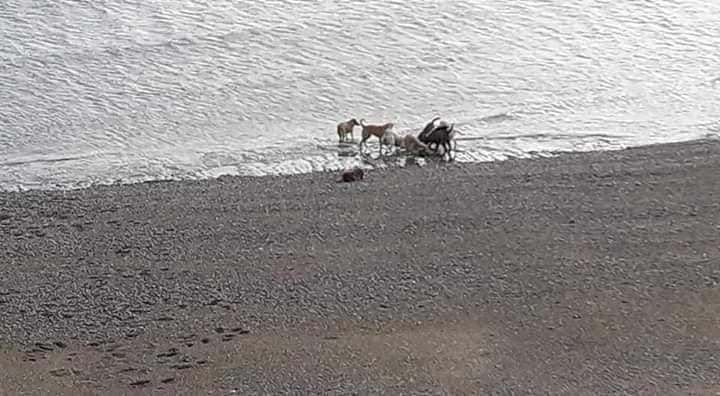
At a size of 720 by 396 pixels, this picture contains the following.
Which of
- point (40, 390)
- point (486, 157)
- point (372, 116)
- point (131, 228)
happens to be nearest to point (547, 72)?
point (372, 116)

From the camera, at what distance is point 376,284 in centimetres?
624

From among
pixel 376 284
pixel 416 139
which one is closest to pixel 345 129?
pixel 416 139

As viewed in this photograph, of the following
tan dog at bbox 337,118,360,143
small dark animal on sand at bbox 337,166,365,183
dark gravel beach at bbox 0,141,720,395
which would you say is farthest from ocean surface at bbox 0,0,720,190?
dark gravel beach at bbox 0,141,720,395

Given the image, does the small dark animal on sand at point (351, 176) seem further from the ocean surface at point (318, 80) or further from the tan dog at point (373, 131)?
the tan dog at point (373, 131)

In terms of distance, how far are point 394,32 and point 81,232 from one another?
21.2 ft

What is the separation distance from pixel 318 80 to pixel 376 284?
529 centimetres

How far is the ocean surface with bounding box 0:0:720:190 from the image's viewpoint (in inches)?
367

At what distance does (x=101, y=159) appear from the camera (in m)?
9.30

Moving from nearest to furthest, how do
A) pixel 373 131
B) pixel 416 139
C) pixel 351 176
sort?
pixel 351 176
pixel 416 139
pixel 373 131

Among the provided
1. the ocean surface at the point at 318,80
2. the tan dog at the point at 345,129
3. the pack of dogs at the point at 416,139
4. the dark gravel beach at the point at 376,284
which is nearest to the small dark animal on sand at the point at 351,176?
the dark gravel beach at the point at 376,284

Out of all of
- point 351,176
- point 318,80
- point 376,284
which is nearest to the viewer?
point 376,284

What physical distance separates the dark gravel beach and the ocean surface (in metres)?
0.97

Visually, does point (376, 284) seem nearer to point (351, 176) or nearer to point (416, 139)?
point (351, 176)

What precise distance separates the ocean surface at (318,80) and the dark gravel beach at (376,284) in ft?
3.19
